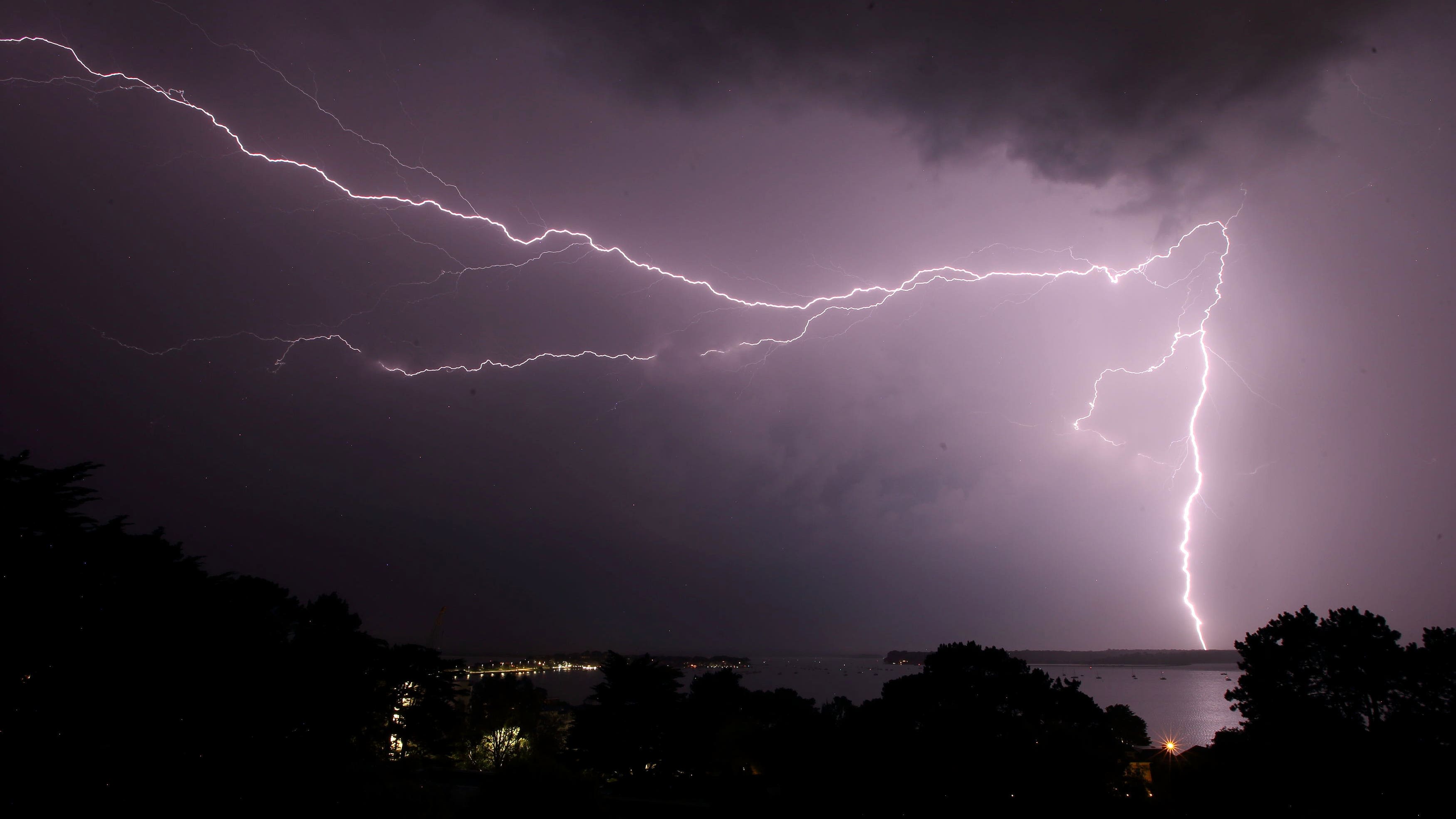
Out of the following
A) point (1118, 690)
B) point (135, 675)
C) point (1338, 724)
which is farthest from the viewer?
point (1118, 690)

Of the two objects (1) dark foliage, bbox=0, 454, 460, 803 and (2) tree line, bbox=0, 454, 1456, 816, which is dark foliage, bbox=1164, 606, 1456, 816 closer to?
(2) tree line, bbox=0, 454, 1456, 816

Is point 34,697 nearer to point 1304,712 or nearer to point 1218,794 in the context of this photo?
point 1218,794

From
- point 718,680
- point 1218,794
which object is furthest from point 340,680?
point 1218,794

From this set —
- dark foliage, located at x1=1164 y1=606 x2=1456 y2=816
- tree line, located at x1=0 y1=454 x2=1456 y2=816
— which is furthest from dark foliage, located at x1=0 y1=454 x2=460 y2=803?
dark foliage, located at x1=1164 y1=606 x2=1456 y2=816

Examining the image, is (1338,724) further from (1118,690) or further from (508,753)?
(1118,690)

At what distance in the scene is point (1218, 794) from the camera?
15.2 meters

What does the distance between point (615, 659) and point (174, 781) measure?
14.6m

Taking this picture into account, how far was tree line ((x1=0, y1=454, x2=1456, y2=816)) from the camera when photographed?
9.41 m

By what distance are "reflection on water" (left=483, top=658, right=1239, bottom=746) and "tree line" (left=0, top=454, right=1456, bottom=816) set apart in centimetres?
1944

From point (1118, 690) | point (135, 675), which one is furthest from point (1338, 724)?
point (1118, 690)

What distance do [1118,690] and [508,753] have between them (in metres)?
144

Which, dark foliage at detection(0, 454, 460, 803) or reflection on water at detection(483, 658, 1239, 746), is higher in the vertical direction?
dark foliage at detection(0, 454, 460, 803)

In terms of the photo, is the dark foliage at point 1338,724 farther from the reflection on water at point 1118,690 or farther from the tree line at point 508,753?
the reflection on water at point 1118,690

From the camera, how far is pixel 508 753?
2370 centimetres
